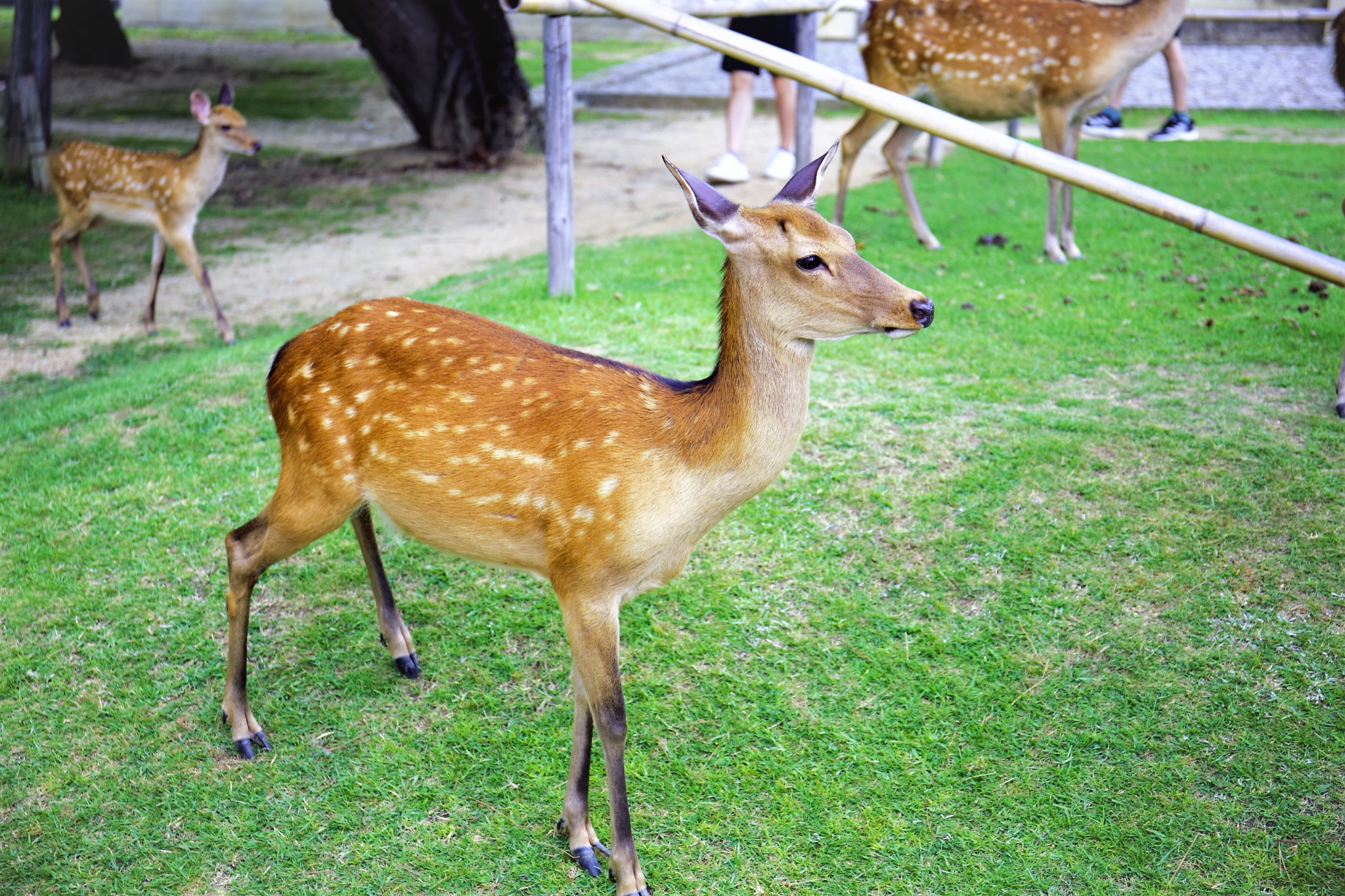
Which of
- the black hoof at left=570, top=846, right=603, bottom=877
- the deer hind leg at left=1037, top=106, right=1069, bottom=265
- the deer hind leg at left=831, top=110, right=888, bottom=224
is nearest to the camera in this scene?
the black hoof at left=570, top=846, right=603, bottom=877

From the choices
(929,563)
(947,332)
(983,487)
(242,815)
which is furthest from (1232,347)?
(242,815)

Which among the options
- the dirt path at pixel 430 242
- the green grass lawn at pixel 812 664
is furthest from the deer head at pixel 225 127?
the green grass lawn at pixel 812 664

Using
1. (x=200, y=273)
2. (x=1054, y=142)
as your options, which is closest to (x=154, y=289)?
(x=200, y=273)

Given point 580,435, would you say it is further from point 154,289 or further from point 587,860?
point 154,289

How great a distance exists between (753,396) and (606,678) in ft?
2.63

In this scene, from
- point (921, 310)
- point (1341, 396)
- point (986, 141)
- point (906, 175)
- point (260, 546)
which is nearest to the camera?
point (921, 310)

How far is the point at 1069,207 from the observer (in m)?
7.07

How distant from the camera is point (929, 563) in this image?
400 cm

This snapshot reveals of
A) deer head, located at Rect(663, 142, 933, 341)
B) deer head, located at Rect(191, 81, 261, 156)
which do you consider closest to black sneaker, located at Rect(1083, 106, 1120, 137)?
deer head, located at Rect(191, 81, 261, 156)

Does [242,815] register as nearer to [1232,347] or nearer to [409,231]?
[1232,347]

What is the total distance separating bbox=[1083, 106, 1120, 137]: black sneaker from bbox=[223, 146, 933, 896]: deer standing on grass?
9.48m

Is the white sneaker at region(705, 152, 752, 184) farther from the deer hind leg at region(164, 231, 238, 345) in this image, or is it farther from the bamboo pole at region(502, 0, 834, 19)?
the deer hind leg at region(164, 231, 238, 345)

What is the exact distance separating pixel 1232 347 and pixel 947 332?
1.40 metres

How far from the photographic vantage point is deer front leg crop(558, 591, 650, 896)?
2.75m
